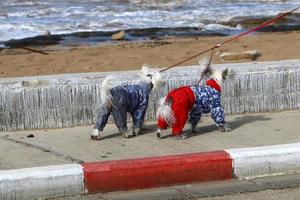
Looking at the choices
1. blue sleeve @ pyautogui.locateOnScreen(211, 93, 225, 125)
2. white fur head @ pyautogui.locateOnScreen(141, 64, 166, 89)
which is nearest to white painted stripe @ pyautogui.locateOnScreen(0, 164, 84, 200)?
white fur head @ pyautogui.locateOnScreen(141, 64, 166, 89)

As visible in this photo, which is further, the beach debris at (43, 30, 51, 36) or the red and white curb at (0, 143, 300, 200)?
the beach debris at (43, 30, 51, 36)

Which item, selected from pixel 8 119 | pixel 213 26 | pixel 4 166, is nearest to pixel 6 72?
pixel 8 119

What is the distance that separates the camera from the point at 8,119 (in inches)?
318

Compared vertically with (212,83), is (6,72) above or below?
below

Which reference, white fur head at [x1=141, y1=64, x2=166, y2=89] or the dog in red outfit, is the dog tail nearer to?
the dog in red outfit

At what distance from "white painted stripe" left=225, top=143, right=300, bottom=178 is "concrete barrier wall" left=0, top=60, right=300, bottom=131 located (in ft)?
5.77

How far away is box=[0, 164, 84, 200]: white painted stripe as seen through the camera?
20.5 feet

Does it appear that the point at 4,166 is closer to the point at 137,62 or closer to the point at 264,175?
the point at 264,175

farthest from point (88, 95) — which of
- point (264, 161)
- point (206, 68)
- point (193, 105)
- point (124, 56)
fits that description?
point (124, 56)

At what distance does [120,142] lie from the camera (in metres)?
7.75

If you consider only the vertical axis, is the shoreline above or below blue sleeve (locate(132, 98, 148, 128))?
below

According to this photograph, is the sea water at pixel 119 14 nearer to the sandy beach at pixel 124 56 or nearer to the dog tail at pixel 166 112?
the sandy beach at pixel 124 56

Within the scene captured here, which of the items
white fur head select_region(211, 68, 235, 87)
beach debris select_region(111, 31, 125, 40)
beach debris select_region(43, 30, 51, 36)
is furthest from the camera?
beach debris select_region(43, 30, 51, 36)

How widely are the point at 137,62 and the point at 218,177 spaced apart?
741 cm
